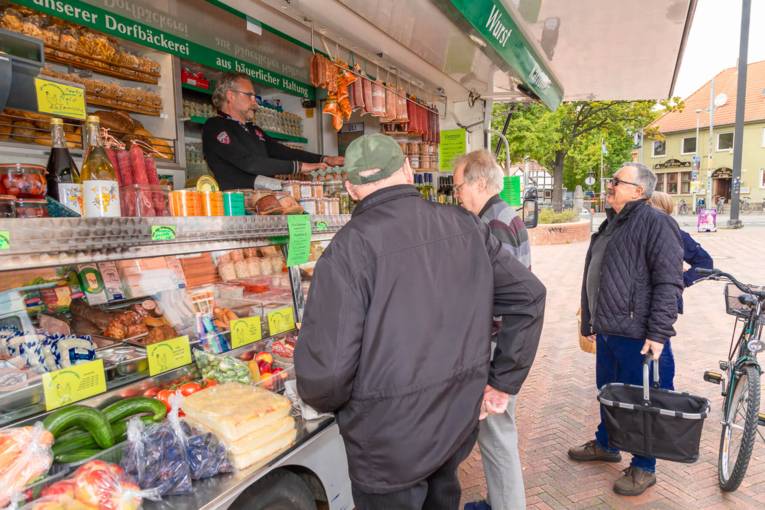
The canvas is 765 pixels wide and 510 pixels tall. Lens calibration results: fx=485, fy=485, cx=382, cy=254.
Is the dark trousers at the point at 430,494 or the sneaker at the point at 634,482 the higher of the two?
the dark trousers at the point at 430,494

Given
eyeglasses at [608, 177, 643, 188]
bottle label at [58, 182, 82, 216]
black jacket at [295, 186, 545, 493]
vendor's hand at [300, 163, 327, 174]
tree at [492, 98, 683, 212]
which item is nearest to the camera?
black jacket at [295, 186, 545, 493]

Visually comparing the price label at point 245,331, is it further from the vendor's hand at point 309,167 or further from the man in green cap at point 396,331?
the vendor's hand at point 309,167

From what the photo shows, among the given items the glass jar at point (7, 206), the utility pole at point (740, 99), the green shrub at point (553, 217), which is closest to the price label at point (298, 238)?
the glass jar at point (7, 206)

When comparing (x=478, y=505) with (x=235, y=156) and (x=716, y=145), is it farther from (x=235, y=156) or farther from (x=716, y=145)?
(x=716, y=145)

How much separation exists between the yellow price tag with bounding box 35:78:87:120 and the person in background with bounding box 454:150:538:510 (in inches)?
78.2

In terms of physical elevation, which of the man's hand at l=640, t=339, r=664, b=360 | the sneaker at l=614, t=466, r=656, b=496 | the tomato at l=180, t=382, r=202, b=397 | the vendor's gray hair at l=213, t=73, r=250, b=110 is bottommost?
the sneaker at l=614, t=466, r=656, b=496

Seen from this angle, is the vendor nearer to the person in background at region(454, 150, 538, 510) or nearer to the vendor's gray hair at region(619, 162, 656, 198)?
the person in background at region(454, 150, 538, 510)

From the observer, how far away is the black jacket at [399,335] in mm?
1601

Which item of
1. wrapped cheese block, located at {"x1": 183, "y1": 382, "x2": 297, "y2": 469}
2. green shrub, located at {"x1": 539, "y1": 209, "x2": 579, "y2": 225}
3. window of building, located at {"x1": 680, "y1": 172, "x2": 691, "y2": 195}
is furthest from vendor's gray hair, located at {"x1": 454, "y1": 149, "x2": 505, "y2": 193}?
window of building, located at {"x1": 680, "y1": 172, "x2": 691, "y2": 195}

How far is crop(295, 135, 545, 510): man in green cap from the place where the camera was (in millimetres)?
1604

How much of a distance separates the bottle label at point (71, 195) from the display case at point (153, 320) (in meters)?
0.18

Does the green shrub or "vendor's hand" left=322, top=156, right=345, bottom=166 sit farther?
the green shrub

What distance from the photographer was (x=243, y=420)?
191cm

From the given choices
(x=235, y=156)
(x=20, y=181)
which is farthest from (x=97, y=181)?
(x=235, y=156)
